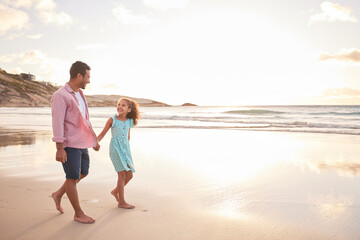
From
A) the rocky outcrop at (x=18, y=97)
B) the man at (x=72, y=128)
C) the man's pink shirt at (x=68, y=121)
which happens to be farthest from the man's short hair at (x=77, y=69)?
the rocky outcrop at (x=18, y=97)

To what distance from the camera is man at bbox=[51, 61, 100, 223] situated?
3.01 meters

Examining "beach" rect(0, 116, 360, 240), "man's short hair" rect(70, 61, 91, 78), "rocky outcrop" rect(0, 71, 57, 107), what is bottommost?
"beach" rect(0, 116, 360, 240)

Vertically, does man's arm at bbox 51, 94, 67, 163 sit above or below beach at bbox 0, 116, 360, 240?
above

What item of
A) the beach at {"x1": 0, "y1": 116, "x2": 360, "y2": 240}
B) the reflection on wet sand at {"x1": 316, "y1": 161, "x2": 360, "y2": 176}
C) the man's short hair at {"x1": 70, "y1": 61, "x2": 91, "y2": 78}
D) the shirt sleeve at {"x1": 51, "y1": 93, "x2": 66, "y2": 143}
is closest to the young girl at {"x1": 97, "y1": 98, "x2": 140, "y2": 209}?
the beach at {"x1": 0, "y1": 116, "x2": 360, "y2": 240}

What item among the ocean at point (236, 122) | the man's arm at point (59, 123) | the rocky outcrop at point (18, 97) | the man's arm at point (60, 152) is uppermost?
the rocky outcrop at point (18, 97)

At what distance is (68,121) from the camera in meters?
3.13

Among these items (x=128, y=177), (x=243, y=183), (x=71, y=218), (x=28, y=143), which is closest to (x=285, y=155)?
(x=243, y=183)

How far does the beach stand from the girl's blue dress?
556mm

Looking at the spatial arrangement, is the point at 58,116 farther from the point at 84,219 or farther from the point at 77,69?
the point at 84,219

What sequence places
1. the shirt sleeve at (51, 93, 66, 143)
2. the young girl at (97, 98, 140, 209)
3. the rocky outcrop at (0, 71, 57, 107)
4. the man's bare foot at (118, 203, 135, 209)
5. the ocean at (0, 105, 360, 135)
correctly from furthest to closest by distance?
the rocky outcrop at (0, 71, 57, 107)
the ocean at (0, 105, 360, 135)
the young girl at (97, 98, 140, 209)
the man's bare foot at (118, 203, 135, 209)
the shirt sleeve at (51, 93, 66, 143)

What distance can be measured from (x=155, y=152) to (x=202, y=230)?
4.97 metres

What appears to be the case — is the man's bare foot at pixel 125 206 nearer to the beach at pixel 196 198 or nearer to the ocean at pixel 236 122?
the beach at pixel 196 198

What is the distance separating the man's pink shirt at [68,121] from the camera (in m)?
2.99

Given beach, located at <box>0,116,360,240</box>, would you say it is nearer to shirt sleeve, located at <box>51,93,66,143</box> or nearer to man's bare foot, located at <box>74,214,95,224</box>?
man's bare foot, located at <box>74,214,95,224</box>
